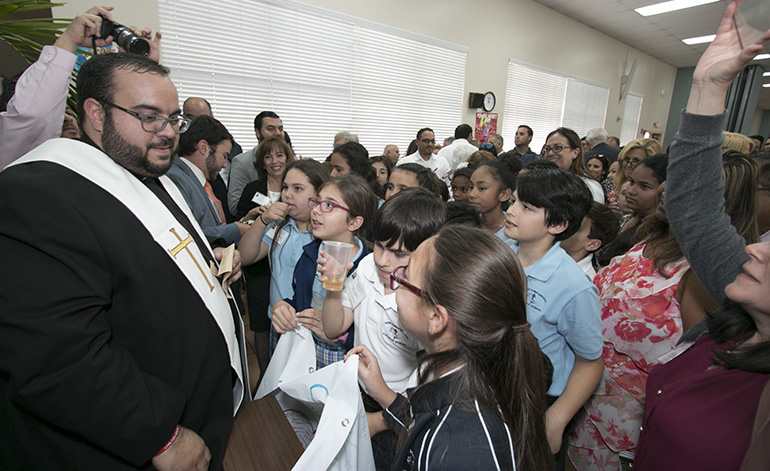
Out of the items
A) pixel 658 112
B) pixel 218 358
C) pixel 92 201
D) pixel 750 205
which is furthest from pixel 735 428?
pixel 658 112

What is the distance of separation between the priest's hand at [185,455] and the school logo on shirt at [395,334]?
0.64 metres

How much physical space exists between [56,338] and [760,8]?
163cm

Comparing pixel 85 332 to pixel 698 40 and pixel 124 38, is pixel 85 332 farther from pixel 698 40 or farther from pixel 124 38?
pixel 698 40

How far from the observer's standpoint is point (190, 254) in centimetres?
101

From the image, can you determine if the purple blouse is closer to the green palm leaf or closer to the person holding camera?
the person holding camera

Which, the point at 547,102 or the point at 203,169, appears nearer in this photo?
the point at 203,169

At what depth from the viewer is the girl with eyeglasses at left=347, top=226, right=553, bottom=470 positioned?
719mm

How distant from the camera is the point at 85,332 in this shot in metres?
0.73

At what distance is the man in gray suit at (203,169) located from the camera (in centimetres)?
189

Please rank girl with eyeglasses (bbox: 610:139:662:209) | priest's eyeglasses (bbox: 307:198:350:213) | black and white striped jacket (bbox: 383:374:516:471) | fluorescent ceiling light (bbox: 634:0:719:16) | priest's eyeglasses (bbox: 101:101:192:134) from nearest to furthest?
1. black and white striped jacket (bbox: 383:374:516:471)
2. priest's eyeglasses (bbox: 101:101:192:134)
3. priest's eyeglasses (bbox: 307:198:350:213)
4. girl with eyeglasses (bbox: 610:139:662:209)
5. fluorescent ceiling light (bbox: 634:0:719:16)

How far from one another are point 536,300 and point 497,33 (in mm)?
6438

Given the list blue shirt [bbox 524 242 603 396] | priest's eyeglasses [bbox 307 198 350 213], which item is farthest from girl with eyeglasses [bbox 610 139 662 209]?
priest's eyeglasses [bbox 307 198 350 213]

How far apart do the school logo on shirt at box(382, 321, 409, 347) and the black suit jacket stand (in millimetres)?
606

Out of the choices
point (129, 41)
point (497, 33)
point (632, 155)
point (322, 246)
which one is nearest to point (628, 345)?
point (322, 246)
